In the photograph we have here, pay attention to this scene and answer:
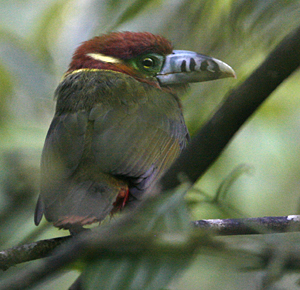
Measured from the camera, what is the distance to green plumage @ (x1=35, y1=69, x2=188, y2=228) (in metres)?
2.47

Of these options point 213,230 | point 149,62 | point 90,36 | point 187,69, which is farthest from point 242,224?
point 149,62

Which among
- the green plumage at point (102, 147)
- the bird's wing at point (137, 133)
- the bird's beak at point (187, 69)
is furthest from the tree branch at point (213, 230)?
the bird's beak at point (187, 69)

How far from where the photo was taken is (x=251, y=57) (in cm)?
202

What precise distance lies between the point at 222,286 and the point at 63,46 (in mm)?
1822

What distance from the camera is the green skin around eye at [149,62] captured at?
3275 millimetres

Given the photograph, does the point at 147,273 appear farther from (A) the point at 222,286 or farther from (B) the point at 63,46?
(B) the point at 63,46

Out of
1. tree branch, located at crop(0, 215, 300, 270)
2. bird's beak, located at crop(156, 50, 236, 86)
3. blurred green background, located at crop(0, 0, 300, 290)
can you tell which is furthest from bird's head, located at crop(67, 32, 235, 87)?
tree branch, located at crop(0, 215, 300, 270)

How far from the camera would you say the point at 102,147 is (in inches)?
99.3

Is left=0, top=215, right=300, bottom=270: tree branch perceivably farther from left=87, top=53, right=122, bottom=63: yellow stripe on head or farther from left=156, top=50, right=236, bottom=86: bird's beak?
left=87, top=53, right=122, bottom=63: yellow stripe on head

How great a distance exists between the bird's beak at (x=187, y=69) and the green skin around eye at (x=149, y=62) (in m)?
0.03

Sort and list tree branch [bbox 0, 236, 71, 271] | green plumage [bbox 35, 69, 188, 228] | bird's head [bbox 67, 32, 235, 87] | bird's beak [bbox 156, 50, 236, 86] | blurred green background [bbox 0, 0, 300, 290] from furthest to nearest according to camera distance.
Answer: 1. bird's head [bbox 67, 32, 235, 87]
2. bird's beak [bbox 156, 50, 236, 86]
3. green plumage [bbox 35, 69, 188, 228]
4. tree branch [bbox 0, 236, 71, 271]
5. blurred green background [bbox 0, 0, 300, 290]

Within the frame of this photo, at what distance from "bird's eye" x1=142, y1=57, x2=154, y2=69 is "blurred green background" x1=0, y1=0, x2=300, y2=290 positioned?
1.00 ft

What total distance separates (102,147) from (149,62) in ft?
3.16

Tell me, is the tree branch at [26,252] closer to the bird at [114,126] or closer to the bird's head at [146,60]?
the bird at [114,126]
